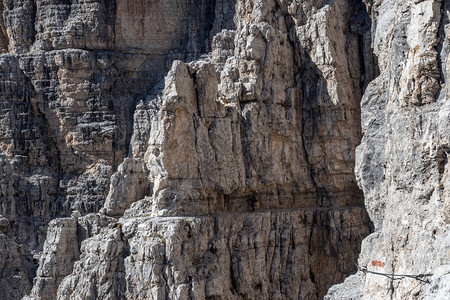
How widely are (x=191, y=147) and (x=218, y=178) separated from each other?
2146mm

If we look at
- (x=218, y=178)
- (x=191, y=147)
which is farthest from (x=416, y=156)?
(x=218, y=178)

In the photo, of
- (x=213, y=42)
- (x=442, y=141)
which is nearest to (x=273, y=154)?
(x=213, y=42)

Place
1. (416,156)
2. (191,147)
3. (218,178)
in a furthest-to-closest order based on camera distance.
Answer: (218,178)
(191,147)
(416,156)

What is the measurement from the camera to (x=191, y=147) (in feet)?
141

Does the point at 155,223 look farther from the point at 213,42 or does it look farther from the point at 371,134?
the point at 213,42

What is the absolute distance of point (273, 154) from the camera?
4666cm

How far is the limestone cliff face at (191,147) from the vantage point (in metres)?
40.8

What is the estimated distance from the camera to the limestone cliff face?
40.8 m

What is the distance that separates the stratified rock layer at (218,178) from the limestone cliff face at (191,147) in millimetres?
85

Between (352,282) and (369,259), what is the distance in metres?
3.93

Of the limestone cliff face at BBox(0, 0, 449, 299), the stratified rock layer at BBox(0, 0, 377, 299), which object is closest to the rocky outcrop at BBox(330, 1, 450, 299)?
the limestone cliff face at BBox(0, 0, 449, 299)

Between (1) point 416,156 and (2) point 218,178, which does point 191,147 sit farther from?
(1) point 416,156

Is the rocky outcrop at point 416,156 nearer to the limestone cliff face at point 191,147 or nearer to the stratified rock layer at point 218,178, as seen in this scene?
the limestone cliff face at point 191,147

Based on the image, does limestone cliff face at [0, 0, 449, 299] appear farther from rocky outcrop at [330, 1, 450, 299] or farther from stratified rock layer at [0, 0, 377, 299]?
rocky outcrop at [330, 1, 450, 299]
